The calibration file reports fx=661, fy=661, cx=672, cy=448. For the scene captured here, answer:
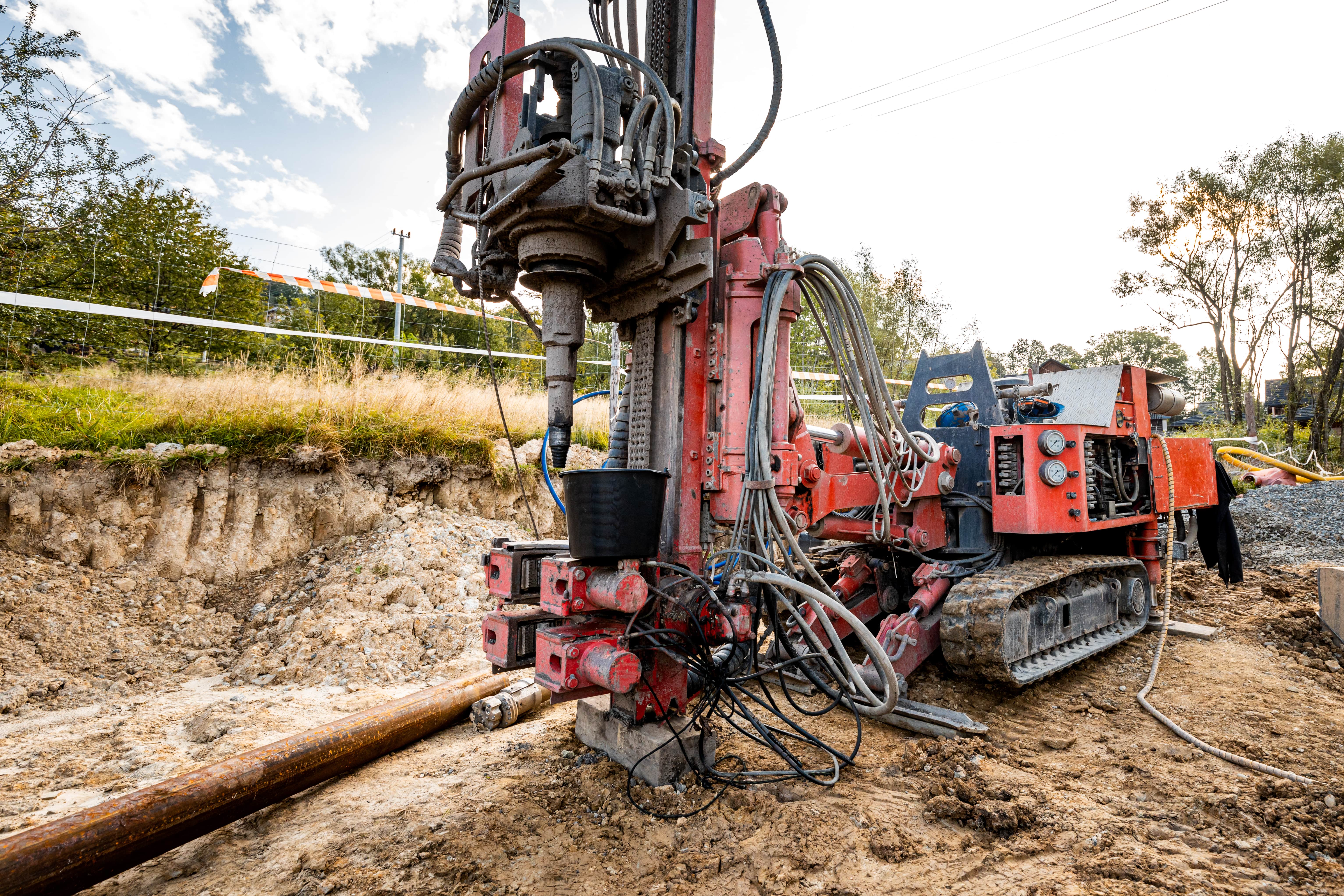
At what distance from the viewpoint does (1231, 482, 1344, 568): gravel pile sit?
325 inches

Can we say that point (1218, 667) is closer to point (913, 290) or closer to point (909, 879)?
Result: point (909, 879)

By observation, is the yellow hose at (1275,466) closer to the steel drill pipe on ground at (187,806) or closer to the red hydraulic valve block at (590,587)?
the red hydraulic valve block at (590,587)

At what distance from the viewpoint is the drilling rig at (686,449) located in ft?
8.84

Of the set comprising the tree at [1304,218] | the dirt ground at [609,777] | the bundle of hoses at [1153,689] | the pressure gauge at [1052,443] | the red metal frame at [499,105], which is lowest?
the dirt ground at [609,777]

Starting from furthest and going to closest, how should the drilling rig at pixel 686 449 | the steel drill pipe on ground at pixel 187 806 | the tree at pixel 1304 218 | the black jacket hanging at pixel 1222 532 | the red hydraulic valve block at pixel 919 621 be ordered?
the tree at pixel 1304 218
the black jacket hanging at pixel 1222 532
the red hydraulic valve block at pixel 919 621
the drilling rig at pixel 686 449
the steel drill pipe on ground at pixel 187 806

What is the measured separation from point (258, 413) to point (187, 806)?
14.6 feet

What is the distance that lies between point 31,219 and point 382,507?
6755 millimetres

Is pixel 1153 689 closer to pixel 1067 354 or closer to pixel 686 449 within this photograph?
pixel 686 449

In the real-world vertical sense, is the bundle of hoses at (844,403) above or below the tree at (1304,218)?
below

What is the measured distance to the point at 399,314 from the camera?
1434 centimetres

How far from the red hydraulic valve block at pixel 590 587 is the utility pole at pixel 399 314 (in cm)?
686

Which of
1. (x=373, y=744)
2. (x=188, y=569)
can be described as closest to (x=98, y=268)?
(x=188, y=569)

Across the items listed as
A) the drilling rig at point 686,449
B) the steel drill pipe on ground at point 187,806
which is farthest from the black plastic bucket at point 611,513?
the steel drill pipe on ground at point 187,806

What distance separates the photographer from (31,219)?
8.30 metres
